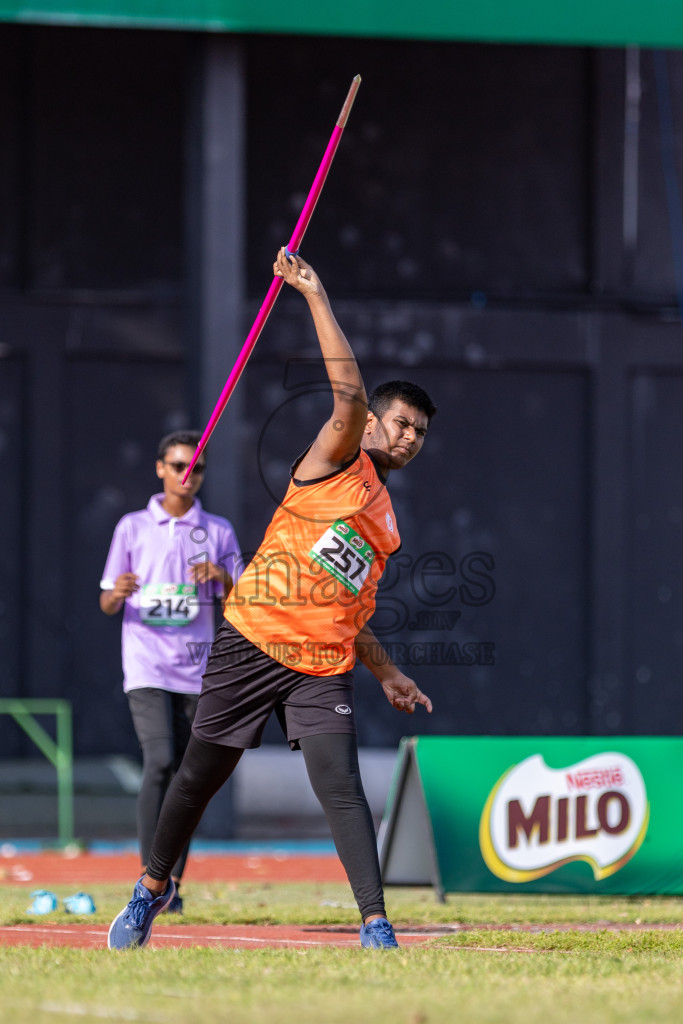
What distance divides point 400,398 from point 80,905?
3.01 meters

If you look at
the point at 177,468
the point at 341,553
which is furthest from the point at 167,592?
the point at 341,553

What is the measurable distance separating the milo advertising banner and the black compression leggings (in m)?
2.57

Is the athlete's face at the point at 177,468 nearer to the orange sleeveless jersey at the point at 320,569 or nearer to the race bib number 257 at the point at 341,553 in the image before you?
the orange sleeveless jersey at the point at 320,569

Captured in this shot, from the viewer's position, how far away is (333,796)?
5.31 metres

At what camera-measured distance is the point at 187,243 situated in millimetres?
12250

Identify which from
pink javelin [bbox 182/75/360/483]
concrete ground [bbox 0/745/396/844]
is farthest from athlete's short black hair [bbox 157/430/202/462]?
concrete ground [bbox 0/745/396/844]

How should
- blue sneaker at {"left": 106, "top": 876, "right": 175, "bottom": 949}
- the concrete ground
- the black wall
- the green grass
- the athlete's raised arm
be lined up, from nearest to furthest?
the green grass → the athlete's raised arm → blue sneaker at {"left": 106, "top": 876, "right": 175, "bottom": 949} → the concrete ground → the black wall

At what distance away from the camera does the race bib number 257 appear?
5.28m

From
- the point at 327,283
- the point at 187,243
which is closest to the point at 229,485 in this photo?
the point at 187,243

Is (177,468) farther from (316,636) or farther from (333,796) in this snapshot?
(333,796)

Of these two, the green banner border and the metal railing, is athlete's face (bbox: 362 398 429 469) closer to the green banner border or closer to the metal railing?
the green banner border

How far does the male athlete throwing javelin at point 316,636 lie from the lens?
5.27 m

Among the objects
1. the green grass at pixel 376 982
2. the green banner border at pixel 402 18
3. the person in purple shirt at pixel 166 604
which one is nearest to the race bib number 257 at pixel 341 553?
the green grass at pixel 376 982

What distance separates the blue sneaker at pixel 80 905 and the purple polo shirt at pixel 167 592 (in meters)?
1.02
